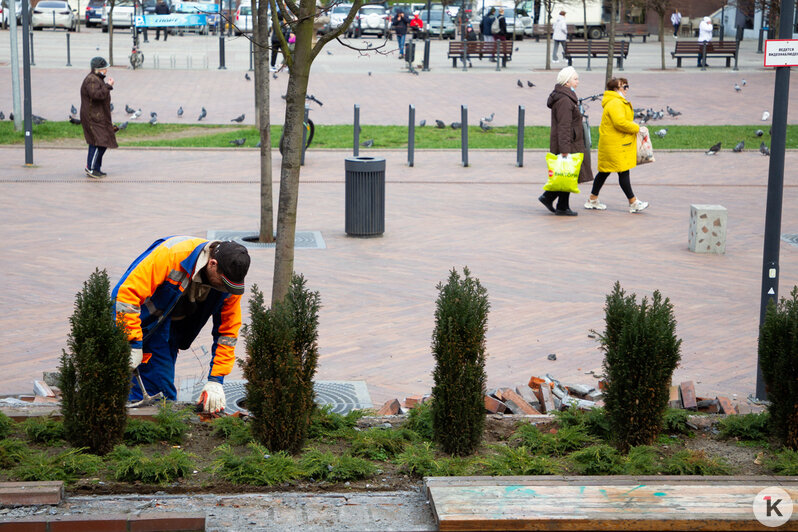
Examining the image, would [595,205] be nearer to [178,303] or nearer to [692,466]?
[178,303]

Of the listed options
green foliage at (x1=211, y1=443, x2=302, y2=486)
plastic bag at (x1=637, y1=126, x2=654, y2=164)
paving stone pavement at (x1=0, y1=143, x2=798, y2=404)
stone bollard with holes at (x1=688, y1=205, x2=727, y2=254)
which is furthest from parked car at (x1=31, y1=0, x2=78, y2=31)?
green foliage at (x1=211, y1=443, x2=302, y2=486)

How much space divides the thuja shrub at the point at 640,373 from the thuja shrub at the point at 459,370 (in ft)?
2.01

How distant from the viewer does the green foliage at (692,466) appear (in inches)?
169

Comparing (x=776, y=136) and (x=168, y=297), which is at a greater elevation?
Result: (x=776, y=136)

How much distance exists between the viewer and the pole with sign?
5.91 m

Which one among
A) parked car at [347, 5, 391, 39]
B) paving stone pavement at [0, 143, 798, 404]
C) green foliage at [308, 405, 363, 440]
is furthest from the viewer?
parked car at [347, 5, 391, 39]

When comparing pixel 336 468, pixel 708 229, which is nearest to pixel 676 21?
pixel 708 229

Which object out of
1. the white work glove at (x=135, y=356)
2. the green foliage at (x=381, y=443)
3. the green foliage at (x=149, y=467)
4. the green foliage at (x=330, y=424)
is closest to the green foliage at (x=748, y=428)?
the green foliage at (x=381, y=443)

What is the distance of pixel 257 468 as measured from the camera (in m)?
4.20

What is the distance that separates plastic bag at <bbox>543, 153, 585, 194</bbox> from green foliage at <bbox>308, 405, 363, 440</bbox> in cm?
712

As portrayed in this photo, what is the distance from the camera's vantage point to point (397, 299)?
8414mm

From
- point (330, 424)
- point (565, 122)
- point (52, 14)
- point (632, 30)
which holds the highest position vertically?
point (632, 30)

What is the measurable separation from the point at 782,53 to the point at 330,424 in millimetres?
3450

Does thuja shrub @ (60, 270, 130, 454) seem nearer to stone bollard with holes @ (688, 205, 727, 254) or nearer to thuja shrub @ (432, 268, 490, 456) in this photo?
thuja shrub @ (432, 268, 490, 456)
